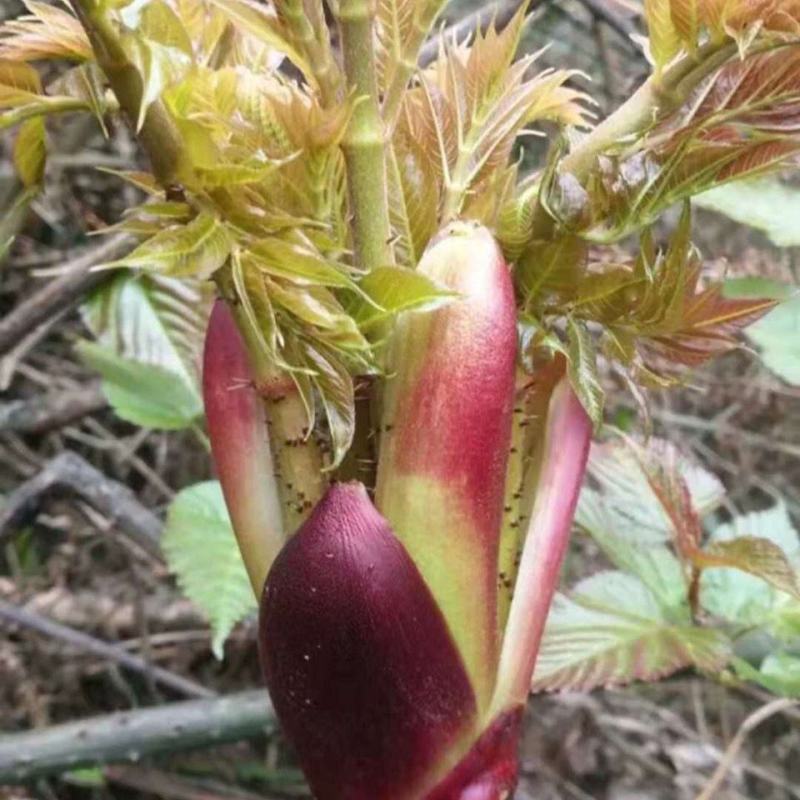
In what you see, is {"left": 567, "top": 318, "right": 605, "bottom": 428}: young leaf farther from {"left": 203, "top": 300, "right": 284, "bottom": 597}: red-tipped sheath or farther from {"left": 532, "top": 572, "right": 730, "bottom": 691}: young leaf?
{"left": 532, "top": 572, "right": 730, "bottom": 691}: young leaf

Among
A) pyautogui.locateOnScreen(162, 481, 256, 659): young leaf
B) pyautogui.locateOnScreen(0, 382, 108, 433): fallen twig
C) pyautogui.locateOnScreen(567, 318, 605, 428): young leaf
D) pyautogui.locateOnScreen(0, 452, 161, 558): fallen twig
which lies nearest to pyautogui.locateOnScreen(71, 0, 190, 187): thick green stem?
pyautogui.locateOnScreen(567, 318, 605, 428): young leaf

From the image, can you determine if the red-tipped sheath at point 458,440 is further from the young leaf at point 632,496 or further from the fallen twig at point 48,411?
the fallen twig at point 48,411

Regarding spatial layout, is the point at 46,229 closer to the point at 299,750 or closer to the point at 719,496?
the point at 719,496

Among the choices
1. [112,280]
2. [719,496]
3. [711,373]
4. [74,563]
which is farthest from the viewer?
[711,373]

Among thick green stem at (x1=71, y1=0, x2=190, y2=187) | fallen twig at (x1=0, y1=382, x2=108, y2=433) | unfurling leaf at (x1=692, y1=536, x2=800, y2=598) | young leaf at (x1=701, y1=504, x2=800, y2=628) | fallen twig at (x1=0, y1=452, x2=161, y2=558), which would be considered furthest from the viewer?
fallen twig at (x1=0, y1=382, x2=108, y2=433)

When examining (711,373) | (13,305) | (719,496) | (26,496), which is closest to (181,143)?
(719,496)
